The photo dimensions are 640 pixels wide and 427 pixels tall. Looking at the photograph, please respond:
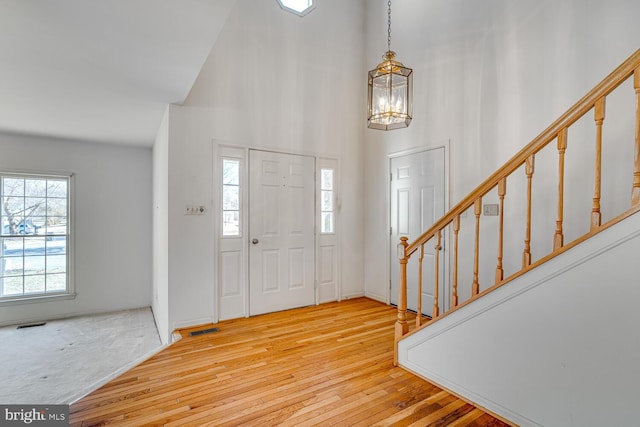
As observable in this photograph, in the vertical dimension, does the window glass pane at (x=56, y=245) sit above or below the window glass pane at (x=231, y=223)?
below

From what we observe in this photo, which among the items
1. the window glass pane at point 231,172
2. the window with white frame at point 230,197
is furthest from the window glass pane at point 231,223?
the window glass pane at point 231,172

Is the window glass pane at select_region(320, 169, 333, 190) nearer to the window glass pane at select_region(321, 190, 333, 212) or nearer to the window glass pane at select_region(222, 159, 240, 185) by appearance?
the window glass pane at select_region(321, 190, 333, 212)

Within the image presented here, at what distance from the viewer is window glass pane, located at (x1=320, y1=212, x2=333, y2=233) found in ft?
14.6

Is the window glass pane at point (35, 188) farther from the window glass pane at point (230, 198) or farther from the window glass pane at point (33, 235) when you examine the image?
the window glass pane at point (230, 198)

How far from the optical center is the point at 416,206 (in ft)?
13.0

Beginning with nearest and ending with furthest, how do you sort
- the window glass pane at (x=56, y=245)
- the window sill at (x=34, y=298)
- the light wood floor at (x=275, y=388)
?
the light wood floor at (x=275, y=388) < the window sill at (x=34, y=298) < the window glass pane at (x=56, y=245)

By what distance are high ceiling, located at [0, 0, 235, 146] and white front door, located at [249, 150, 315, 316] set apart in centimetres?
136

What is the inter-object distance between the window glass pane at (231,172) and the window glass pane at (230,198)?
65mm

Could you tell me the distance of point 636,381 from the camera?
147cm

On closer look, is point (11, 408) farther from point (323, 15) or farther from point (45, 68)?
point (323, 15)

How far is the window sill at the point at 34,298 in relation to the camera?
14.4ft

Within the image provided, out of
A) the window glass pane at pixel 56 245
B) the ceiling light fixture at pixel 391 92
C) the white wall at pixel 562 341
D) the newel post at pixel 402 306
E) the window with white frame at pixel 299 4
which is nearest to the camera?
the white wall at pixel 562 341

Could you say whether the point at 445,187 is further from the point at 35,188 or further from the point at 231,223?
the point at 35,188

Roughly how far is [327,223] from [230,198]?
4.69 ft
